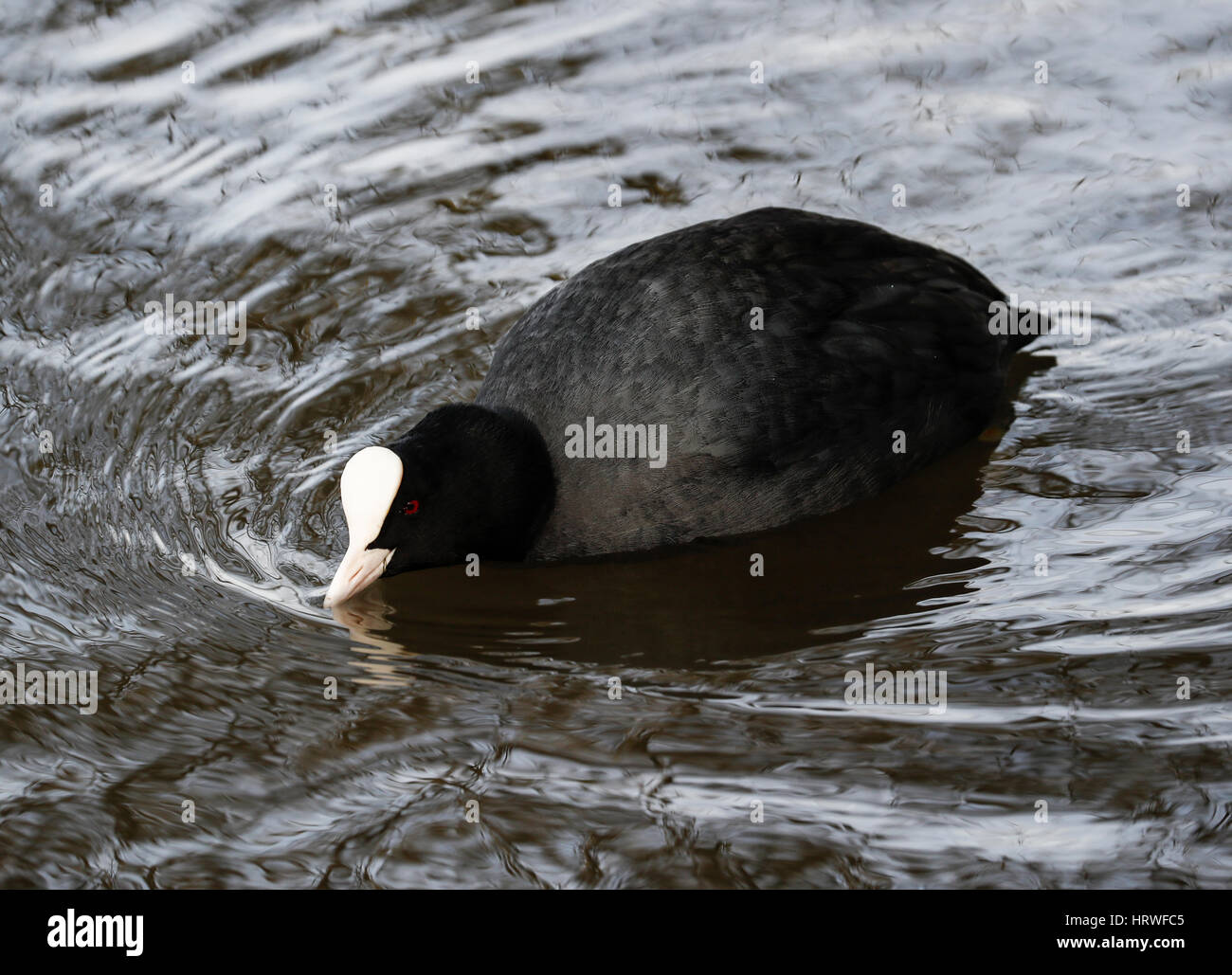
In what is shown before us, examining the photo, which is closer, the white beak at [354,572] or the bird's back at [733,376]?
the white beak at [354,572]

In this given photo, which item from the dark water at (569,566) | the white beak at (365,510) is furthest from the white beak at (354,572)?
the dark water at (569,566)

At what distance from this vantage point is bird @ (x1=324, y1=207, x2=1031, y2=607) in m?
4.70

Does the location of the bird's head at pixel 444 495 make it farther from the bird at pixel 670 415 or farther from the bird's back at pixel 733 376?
the bird's back at pixel 733 376

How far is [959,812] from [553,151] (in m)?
4.20

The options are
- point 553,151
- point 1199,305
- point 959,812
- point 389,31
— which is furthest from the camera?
point 389,31

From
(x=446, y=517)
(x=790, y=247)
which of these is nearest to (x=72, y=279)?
(x=446, y=517)

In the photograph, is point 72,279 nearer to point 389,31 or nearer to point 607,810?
point 389,31

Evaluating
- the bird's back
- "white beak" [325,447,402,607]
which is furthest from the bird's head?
the bird's back

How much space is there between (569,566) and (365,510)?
2.39ft

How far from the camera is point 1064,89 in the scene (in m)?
7.27

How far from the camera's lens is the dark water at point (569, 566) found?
12.8ft

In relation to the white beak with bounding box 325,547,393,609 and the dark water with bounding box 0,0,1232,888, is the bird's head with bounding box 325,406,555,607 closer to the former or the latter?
the white beak with bounding box 325,547,393,609

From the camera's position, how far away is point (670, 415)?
4.71 m

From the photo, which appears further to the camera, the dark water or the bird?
the bird
